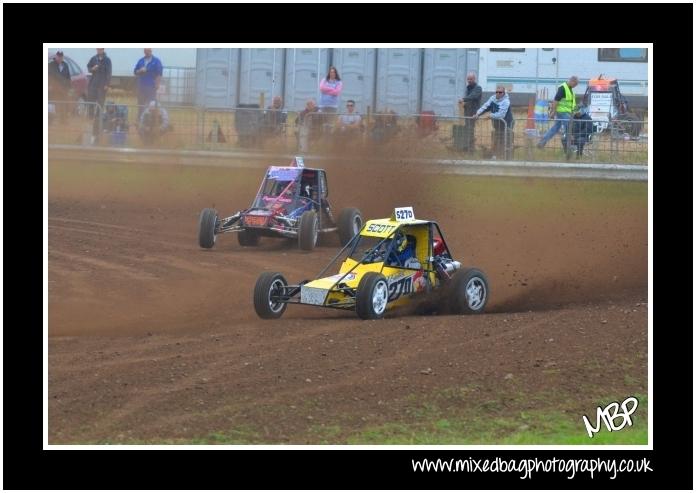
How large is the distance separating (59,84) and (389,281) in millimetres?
14498

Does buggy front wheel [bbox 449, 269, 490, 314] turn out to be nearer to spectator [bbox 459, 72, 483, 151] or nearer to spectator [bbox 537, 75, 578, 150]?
spectator [bbox 459, 72, 483, 151]

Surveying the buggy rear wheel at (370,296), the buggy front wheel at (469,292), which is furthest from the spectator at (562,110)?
the buggy rear wheel at (370,296)

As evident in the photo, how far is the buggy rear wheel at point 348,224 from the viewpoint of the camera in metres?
17.7

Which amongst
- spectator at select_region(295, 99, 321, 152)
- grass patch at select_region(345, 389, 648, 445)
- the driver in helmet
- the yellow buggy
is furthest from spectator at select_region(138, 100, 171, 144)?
grass patch at select_region(345, 389, 648, 445)

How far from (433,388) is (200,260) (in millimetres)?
7343

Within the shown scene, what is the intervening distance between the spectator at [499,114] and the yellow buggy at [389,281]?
28.9 ft

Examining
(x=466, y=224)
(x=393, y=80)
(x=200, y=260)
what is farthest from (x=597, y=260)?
(x=393, y=80)

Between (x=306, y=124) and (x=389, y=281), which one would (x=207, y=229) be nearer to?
(x=389, y=281)

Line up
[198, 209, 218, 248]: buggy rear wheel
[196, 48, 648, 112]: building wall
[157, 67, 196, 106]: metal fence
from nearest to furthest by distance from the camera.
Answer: [198, 209, 218, 248]: buggy rear wheel, [196, 48, 648, 112]: building wall, [157, 67, 196, 106]: metal fence

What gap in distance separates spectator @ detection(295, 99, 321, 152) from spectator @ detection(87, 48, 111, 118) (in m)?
4.65

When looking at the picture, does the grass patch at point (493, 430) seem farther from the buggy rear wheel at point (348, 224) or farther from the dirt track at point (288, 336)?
the buggy rear wheel at point (348, 224)

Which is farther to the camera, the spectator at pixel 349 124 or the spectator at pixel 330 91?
the spectator at pixel 330 91

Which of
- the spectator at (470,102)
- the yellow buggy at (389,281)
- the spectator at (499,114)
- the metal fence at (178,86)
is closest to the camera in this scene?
the yellow buggy at (389,281)

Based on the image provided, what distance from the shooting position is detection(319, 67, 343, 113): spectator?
884 inches
